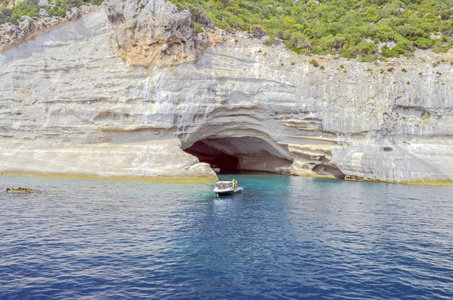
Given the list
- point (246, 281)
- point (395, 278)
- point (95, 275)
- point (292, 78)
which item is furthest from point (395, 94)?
point (95, 275)

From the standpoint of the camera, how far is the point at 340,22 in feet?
191

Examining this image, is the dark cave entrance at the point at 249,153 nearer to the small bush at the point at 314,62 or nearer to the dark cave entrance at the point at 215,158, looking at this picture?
the dark cave entrance at the point at 215,158

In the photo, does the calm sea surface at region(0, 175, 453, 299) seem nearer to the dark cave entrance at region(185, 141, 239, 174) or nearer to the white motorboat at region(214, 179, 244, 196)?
the white motorboat at region(214, 179, 244, 196)

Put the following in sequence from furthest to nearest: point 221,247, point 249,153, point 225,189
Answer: point 249,153 < point 225,189 < point 221,247

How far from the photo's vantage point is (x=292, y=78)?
141 feet

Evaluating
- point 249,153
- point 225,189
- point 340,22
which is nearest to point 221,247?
point 225,189

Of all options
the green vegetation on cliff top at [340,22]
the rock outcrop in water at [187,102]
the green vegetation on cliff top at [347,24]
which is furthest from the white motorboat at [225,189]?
the green vegetation on cliff top at [347,24]

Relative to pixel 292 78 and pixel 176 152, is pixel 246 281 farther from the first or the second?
pixel 292 78

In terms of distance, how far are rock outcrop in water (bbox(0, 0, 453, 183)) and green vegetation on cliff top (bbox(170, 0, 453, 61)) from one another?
3983mm

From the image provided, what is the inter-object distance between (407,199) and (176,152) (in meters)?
23.8

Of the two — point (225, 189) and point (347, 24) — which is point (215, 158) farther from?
point (225, 189)

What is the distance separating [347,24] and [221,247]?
5291 cm

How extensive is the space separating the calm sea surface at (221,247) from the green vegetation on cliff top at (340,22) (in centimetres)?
2612

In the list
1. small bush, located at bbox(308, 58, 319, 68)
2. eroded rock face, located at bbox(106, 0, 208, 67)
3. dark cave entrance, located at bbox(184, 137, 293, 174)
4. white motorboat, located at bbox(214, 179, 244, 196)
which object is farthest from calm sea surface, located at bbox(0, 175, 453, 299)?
dark cave entrance, located at bbox(184, 137, 293, 174)
